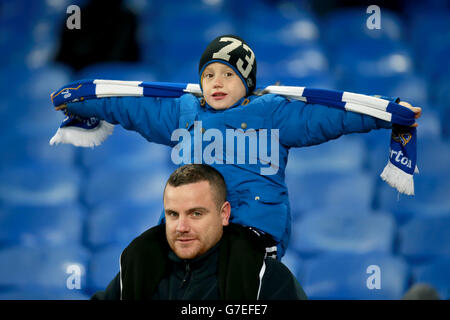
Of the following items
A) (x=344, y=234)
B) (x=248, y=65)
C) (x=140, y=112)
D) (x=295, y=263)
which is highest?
(x=248, y=65)

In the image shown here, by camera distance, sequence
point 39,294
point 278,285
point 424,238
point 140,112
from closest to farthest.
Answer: point 278,285 → point 140,112 → point 39,294 → point 424,238

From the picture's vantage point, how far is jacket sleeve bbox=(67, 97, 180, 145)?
6.11ft

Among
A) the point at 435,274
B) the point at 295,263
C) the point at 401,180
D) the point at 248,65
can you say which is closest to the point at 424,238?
the point at 435,274

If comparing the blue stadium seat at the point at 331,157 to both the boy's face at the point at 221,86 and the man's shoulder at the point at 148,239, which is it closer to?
the boy's face at the point at 221,86

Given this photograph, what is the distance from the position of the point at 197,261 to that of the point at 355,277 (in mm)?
1268

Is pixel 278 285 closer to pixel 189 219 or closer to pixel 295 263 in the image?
pixel 189 219

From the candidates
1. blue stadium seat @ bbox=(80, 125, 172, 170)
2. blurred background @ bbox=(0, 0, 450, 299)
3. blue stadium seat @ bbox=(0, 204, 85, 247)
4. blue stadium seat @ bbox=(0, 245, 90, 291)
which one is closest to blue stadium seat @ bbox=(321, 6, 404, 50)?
blurred background @ bbox=(0, 0, 450, 299)

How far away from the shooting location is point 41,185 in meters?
3.06

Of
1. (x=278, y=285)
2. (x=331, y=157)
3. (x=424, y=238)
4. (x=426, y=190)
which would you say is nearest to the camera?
(x=278, y=285)

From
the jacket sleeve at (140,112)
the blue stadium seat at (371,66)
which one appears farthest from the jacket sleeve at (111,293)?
the blue stadium seat at (371,66)

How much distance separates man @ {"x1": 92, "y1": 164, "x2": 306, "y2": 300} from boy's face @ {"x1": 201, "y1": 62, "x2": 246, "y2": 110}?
0.30 m

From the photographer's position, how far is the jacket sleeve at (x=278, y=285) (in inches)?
56.9

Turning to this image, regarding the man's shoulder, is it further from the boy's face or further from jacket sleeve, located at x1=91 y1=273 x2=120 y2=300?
the boy's face
